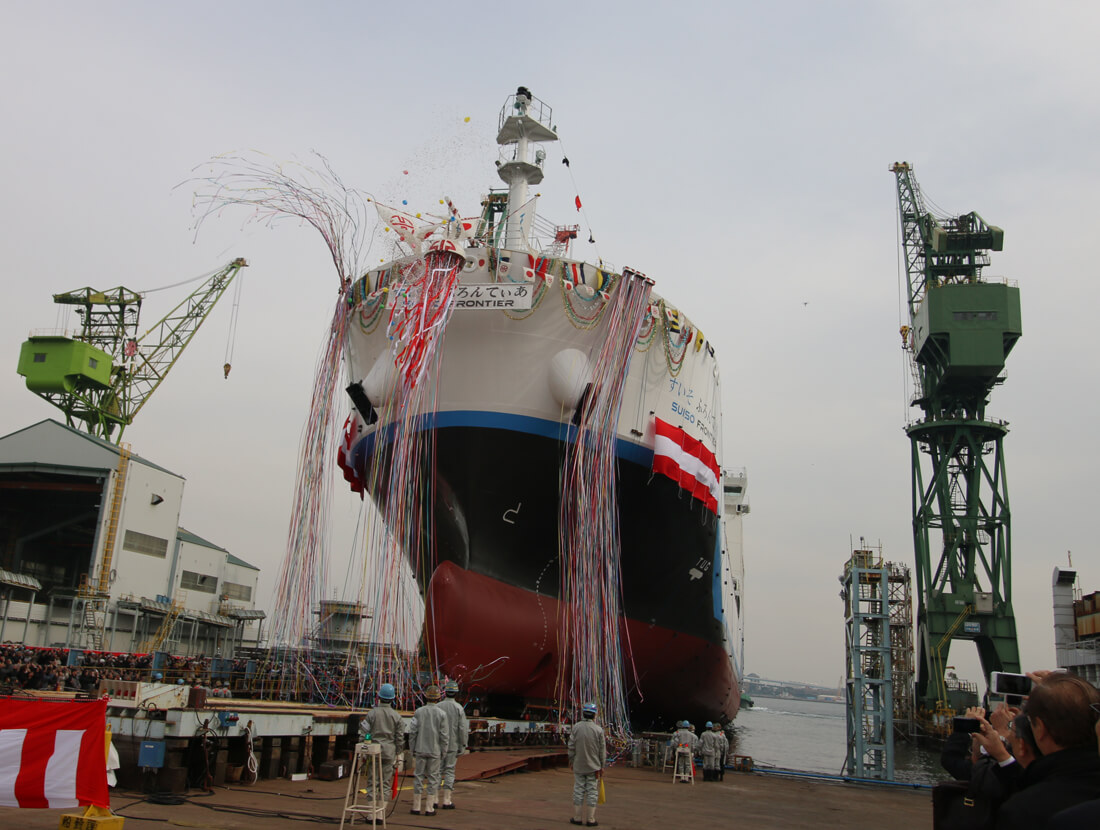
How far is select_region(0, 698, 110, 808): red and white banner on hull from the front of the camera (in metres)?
5.27

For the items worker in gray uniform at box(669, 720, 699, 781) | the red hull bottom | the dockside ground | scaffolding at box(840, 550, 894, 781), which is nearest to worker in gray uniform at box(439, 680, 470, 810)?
the dockside ground

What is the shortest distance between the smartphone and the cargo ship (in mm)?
9702

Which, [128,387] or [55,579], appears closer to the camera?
[55,579]

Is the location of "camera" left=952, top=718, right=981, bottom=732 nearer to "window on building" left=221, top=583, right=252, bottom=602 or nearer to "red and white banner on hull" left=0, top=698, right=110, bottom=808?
"red and white banner on hull" left=0, top=698, right=110, bottom=808

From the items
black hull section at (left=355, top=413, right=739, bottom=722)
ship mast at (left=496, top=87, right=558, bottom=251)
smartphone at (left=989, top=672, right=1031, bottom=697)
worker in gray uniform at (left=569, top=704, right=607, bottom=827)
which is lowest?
worker in gray uniform at (left=569, top=704, right=607, bottom=827)

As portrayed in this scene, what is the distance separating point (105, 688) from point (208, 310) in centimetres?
3941

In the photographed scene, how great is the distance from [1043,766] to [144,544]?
3308 centimetres

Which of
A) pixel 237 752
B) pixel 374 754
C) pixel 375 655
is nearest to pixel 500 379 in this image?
pixel 375 655

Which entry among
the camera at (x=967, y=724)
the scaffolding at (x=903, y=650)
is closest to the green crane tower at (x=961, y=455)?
the scaffolding at (x=903, y=650)

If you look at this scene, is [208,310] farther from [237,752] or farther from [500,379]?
[237,752]

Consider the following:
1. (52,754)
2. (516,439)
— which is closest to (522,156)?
(516,439)

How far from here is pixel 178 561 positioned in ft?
109

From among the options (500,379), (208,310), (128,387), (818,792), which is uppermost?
(208,310)

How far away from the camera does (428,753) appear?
6.80 m
